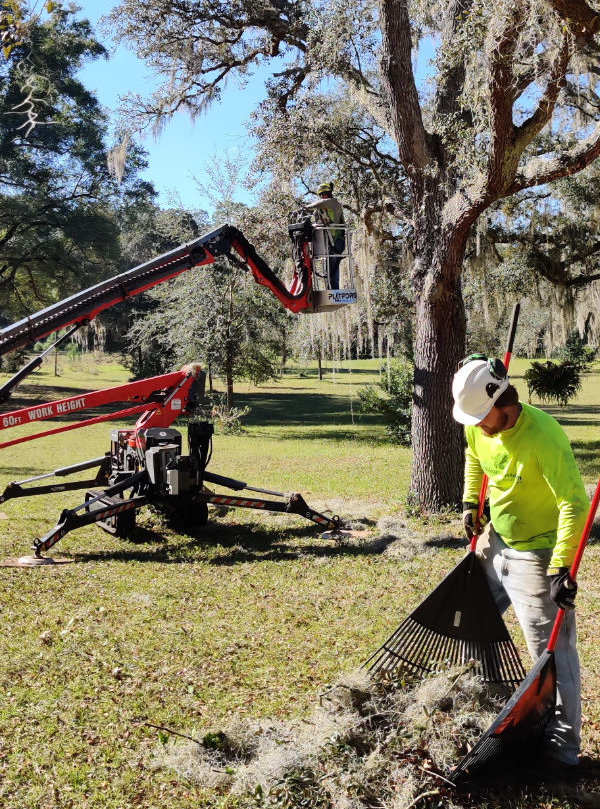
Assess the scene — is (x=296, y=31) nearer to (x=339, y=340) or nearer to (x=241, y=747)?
(x=339, y=340)

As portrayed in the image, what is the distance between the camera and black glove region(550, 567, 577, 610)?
3.31m

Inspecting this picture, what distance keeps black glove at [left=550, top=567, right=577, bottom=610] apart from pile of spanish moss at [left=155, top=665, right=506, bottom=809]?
0.93 meters

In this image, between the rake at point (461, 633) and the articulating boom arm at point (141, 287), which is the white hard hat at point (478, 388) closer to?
the rake at point (461, 633)

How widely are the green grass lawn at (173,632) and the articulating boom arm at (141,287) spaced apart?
2.47 meters

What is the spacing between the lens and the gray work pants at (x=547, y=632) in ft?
11.8

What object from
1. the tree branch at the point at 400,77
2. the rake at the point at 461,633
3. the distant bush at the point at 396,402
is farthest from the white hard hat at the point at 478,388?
the distant bush at the point at 396,402

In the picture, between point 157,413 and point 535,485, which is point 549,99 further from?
point 157,413

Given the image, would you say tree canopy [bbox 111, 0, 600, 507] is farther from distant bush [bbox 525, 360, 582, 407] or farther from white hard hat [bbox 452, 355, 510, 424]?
distant bush [bbox 525, 360, 582, 407]

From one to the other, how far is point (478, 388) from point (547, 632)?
1.28 metres

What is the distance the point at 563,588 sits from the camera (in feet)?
10.8

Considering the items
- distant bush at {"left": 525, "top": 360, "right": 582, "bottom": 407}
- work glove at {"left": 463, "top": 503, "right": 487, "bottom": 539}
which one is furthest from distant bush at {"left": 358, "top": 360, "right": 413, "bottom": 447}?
work glove at {"left": 463, "top": 503, "right": 487, "bottom": 539}

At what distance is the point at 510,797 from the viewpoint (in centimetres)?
348

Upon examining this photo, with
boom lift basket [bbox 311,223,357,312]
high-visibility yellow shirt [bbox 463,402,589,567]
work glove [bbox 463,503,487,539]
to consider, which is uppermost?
boom lift basket [bbox 311,223,357,312]

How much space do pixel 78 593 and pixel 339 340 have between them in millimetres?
8289
